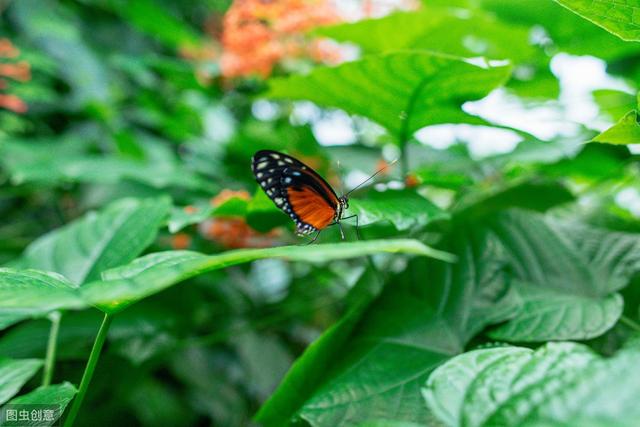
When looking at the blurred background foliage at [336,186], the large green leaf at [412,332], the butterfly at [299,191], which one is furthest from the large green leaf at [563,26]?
the butterfly at [299,191]

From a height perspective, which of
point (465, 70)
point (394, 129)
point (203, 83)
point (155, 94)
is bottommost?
point (155, 94)

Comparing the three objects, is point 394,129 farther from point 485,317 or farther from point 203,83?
point 203,83

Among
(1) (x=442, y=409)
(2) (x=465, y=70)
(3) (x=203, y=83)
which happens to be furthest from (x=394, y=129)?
(3) (x=203, y=83)

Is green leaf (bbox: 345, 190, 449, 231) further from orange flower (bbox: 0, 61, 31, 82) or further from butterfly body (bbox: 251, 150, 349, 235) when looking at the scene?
orange flower (bbox: 0, 61, 31, 82)

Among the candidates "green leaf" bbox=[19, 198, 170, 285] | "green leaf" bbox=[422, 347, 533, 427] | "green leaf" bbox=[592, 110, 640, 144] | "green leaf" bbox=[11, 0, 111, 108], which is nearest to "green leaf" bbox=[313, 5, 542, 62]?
"green leaf" bbox=[592, 110, 640, 144]

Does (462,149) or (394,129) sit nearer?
(394,129)

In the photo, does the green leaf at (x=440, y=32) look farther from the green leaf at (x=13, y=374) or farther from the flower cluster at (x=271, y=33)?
the green leaf at (x=13, y=374)
